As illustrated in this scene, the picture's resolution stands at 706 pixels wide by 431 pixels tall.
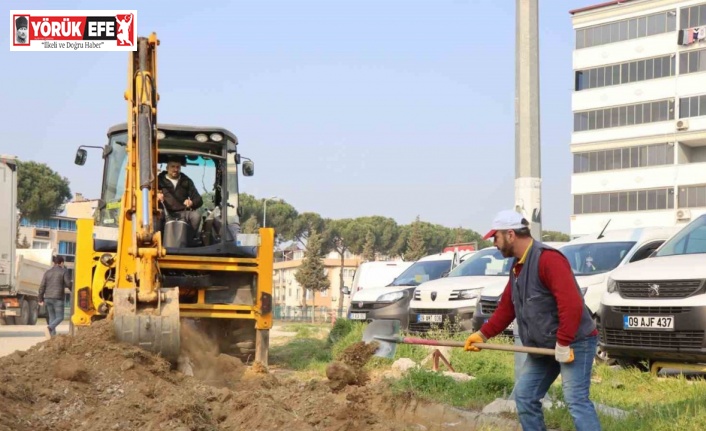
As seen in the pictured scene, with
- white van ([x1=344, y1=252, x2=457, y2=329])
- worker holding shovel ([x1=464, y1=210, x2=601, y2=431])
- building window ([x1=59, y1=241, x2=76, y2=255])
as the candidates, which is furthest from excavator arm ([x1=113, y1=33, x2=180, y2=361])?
building window ([x1=59, y1=241, x2=76, y2=255])

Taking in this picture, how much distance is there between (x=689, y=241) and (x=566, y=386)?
254 inches

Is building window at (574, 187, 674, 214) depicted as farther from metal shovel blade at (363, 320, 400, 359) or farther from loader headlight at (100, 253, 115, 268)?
metal shovel blade at (363, 320, 400, 359)

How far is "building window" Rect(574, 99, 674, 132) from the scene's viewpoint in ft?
212

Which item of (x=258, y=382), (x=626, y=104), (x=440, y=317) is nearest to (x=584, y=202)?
(x=626, y=104)

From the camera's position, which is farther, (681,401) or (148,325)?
(148,325)

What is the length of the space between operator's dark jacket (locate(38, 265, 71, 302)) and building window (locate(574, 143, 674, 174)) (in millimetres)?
49932

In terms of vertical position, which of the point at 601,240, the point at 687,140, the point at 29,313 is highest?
the point at 687,140

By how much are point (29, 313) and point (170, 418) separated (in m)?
33.1

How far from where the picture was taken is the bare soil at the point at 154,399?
7.97 m

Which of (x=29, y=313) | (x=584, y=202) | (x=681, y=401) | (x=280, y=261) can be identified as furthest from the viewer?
(x=280, y=261)

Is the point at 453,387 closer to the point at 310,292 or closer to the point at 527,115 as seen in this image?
the point at 527,115

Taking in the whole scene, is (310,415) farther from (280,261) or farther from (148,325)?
(280,261)

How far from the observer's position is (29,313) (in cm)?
3900

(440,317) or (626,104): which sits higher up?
(626,104)
